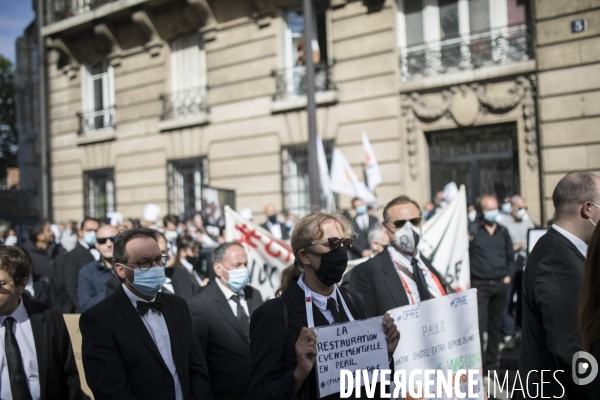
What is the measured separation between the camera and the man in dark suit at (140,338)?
314 cm

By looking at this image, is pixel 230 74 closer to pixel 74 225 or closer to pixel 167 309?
pixel 74 225

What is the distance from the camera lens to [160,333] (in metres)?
3.40

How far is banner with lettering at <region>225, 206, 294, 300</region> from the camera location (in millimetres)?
6582

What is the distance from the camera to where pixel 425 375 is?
10.8ft

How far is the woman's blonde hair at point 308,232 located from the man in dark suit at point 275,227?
8.15 meters

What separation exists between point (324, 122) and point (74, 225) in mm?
6641

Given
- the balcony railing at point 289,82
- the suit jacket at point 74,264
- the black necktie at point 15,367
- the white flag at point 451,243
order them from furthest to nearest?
the balcony railing at point 289,82, the suit jacket at point 74,264, the white flag at point 451,243, the black necktie at point 15,367

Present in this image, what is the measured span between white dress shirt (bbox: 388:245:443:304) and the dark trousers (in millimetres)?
3217

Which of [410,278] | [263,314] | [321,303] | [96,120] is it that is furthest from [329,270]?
[96,120]

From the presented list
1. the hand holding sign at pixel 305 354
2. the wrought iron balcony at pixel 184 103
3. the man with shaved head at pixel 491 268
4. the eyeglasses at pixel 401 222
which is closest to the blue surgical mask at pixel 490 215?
the man with shaved head at pixel 491 268

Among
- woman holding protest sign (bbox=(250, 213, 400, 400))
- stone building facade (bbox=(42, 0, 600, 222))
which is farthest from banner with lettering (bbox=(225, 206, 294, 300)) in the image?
stone building facade (bbox=(42, 0, 600, 222))

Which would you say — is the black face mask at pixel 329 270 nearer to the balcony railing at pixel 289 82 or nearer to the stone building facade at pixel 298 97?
the stone building facade at pixel 298 97

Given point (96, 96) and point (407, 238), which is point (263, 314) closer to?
point (407, 238)

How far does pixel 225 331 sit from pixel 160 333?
939 mm
